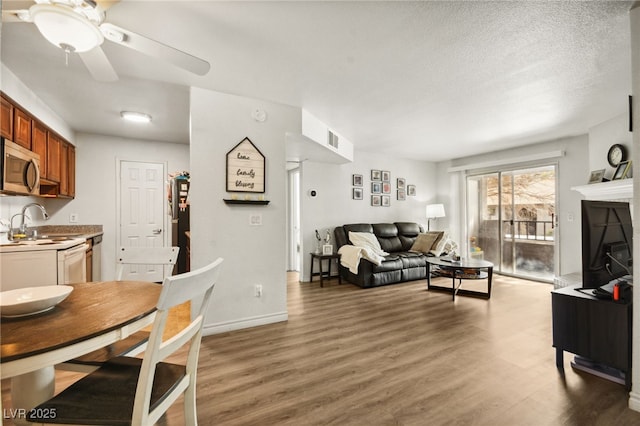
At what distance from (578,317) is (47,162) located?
211 inches

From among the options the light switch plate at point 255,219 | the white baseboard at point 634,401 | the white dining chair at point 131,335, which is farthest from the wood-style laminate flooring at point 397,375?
the light switch plate at point 255,219

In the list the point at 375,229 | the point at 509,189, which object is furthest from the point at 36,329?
the point at 509,189

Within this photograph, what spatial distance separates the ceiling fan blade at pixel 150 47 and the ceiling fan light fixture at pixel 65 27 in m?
0.07

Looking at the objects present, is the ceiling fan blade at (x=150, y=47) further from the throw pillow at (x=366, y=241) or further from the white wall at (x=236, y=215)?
the throw pillow at (x=366, y=241)

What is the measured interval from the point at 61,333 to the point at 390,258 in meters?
4.36

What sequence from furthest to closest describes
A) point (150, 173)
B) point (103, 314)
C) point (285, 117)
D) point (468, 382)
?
point (150, 173)
point (285, 117)
point (468, 382)
point (103, 314)

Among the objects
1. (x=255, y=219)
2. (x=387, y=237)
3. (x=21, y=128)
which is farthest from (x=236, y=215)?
(x=387, y=237)

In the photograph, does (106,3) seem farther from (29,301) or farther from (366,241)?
(366,241)

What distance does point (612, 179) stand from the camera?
3.65 metres

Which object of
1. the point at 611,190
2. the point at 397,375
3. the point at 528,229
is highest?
the point at 611,190

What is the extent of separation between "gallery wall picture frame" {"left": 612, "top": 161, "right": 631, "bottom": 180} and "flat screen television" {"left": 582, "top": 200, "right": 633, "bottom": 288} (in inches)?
74.2

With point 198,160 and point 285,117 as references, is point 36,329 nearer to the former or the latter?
point 198,160

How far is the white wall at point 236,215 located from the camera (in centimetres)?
282

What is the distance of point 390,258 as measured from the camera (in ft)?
15.9
